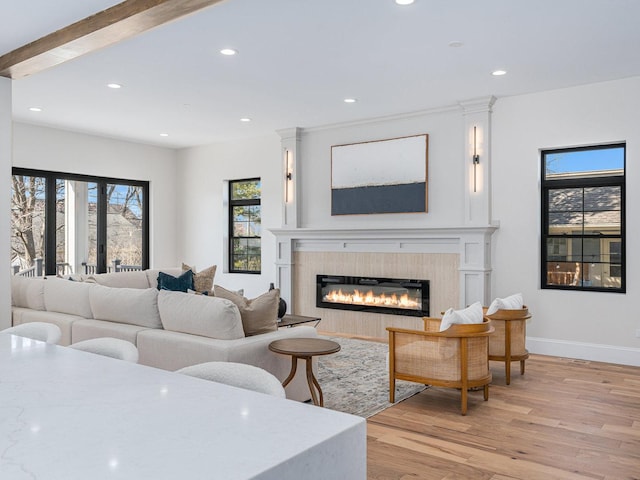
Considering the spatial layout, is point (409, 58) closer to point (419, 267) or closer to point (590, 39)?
point (590, 39)

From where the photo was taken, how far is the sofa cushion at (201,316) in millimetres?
3426

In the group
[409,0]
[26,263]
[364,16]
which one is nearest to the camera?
[409,0]

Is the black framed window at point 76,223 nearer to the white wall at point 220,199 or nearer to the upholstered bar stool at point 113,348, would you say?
the white wall at point 220,199

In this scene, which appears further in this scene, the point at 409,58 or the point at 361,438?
the point at 409,58

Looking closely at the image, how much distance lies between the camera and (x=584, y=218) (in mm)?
5562

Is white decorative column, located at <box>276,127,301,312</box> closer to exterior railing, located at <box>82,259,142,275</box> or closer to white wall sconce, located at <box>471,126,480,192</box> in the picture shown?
white wall sconce, located at <box>471,126,480,192</box>

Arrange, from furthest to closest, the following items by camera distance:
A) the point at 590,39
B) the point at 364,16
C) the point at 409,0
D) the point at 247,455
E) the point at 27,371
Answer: the point at 590,39 → the point at 364,16 → the point at 409,0 → the point at 27,371 → the point at 247,455

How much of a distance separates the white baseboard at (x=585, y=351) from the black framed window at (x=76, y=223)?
20.4ft

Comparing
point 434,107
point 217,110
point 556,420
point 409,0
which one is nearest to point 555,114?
point 434,107

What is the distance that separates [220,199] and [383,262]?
323 centimetres

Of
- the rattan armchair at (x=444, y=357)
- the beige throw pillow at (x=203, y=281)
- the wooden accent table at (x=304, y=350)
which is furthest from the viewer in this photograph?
the beige throw pillow at (x=203, y=281)

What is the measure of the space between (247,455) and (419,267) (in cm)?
571

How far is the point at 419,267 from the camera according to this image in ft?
21.2

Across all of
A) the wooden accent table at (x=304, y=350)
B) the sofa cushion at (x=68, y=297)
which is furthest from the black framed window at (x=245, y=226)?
the wooden accent table at (x=304, y=350)
